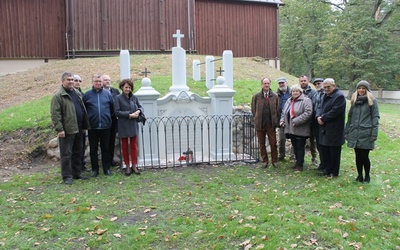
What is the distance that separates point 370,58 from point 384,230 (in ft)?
75.9

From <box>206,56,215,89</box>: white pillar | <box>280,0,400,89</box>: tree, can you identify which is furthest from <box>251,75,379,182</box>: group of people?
<box>280,0,400,89</box>: tree

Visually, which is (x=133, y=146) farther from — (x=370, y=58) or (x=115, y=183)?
(x=370, y=58)

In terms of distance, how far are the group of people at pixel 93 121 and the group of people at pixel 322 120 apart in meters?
2.41

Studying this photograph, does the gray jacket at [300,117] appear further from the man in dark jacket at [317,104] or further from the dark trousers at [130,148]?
the dark trousers at [130,148]

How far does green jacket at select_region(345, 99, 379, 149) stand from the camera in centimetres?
554

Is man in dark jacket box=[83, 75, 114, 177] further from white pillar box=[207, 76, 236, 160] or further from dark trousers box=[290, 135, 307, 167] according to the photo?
dark trousers box=[290, 135, 307, 167]

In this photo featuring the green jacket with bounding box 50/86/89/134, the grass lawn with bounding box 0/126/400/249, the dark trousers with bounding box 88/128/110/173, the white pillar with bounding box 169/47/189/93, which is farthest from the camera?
the white pillar with bounding box 169/47/189/93

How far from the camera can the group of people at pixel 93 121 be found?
591 centimetres

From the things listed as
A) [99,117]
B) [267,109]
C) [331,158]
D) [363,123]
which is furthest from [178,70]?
[363,123]

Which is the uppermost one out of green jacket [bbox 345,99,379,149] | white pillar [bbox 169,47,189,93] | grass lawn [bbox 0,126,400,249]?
white pillar [bbox 169,47,189,93]

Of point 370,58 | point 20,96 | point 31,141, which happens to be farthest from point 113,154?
point 370,58

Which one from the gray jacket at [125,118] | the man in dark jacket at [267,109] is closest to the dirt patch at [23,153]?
the gray jacket at [125,118]

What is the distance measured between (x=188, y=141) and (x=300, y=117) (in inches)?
90.3

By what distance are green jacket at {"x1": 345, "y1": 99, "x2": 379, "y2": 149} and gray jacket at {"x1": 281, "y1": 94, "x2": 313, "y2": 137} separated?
861mm
